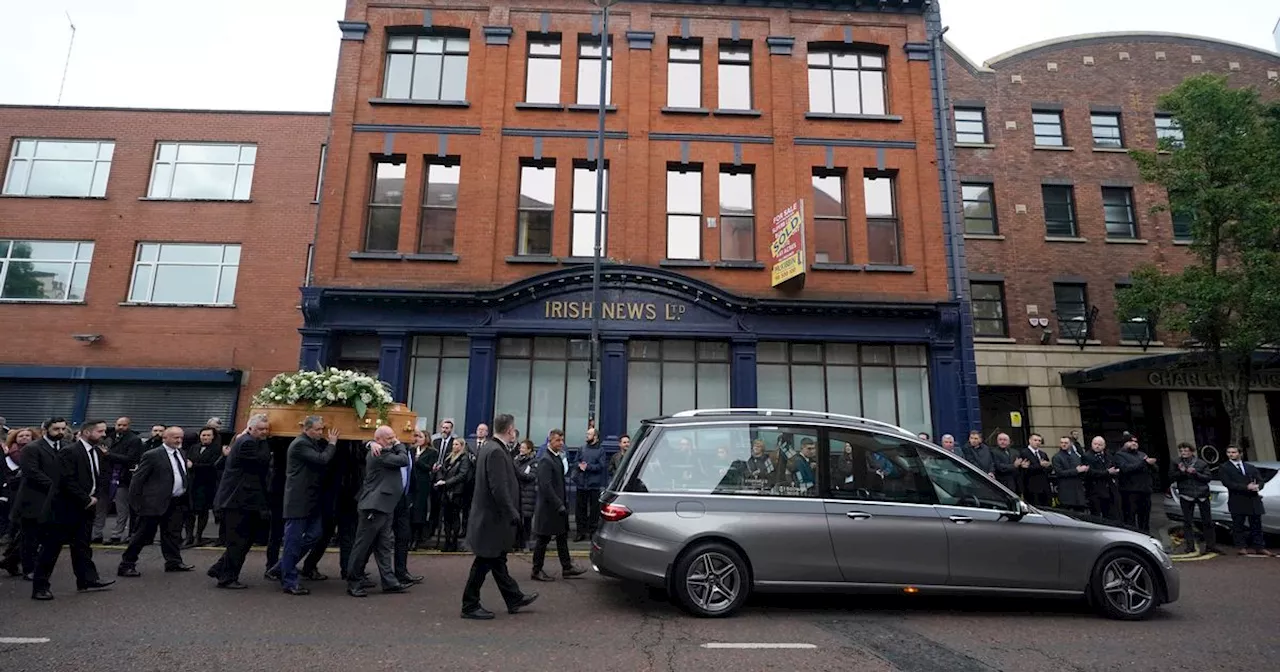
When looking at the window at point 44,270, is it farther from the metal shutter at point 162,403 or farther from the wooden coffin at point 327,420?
the wooden coffin at point 327,420

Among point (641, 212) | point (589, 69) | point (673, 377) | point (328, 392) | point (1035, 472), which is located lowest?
point (1035, 472)

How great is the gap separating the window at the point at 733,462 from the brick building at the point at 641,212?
7817 millimetres

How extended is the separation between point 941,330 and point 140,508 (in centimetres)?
1526

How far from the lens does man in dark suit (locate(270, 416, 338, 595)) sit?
6938 millimetres

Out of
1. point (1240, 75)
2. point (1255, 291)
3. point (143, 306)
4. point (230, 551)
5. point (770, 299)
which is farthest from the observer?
point (1240, 75)

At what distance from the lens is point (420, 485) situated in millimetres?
9852

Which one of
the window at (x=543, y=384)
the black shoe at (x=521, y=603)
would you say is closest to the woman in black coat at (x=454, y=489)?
the black shoe at (x=521, y=603)

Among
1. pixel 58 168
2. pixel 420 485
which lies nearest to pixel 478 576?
pixel 420 485

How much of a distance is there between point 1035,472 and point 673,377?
289 inches

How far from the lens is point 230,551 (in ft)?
23.9

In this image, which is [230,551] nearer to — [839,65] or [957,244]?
[957,244]

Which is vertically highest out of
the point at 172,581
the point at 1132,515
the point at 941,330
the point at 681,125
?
the point at 681,125

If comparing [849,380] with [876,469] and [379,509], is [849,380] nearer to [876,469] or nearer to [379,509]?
[876,469]

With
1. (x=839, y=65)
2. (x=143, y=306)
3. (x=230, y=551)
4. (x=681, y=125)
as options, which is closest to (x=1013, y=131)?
(x=839, y=65)
